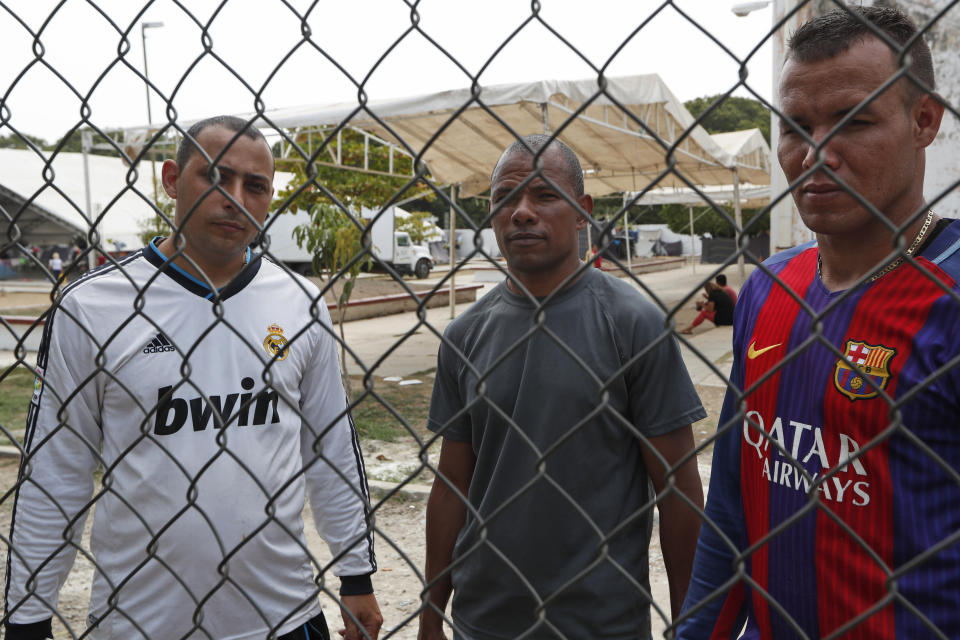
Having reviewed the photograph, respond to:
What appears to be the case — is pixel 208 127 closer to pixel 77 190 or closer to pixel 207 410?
pixel 207 410

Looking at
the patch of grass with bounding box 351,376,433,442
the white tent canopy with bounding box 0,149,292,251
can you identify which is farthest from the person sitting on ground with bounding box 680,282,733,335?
the white tent canopy with bounding box 0,149,292,251

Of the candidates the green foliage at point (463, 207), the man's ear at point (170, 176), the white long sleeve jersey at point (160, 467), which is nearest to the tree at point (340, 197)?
the green foliage at point (463, 207)

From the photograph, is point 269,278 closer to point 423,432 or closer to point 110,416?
point 110,416

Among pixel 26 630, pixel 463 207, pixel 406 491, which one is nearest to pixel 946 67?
pixel 26 630

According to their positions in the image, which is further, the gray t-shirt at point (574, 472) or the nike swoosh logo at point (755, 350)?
the gray t-shirt at point (574, 472)

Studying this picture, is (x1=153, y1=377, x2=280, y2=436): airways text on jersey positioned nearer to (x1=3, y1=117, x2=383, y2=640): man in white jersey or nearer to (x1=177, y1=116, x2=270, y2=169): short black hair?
(x1=3, y1=117, x2=383, y2=640): man in white jersey

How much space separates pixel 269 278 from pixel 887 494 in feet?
5.53

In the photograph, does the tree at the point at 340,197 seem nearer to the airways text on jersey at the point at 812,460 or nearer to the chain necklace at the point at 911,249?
the airways text on jersey at the point at 812,460

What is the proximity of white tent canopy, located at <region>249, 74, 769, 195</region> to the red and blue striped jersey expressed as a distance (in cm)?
299

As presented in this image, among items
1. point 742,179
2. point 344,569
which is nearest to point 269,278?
point 344,569

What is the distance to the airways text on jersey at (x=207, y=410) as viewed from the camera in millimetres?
1938

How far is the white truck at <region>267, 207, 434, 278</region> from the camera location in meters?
23.8

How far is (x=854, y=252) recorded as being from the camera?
53.5 inches

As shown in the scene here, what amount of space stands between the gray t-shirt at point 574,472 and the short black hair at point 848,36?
801 millimetres
